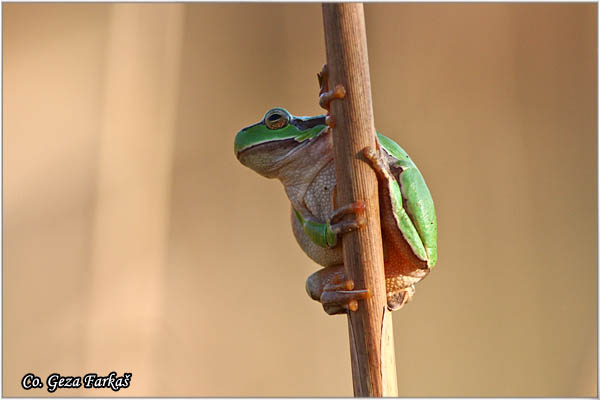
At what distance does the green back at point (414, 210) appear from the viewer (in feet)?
2.41

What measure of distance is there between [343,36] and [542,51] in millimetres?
1540

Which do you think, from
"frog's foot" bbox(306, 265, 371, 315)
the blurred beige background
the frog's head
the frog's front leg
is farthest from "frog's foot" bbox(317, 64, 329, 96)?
the blurred beige background

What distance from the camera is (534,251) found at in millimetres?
1878

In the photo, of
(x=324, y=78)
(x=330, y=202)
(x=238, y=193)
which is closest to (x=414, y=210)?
(x=330, y=202)

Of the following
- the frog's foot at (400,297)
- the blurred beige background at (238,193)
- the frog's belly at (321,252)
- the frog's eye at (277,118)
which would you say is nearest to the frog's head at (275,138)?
the frog's eye at (277,118)

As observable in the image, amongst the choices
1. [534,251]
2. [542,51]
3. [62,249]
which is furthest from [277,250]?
[542,51]

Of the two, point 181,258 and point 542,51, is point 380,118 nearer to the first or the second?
point 542,51

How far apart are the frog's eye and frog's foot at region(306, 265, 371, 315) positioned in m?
0.22

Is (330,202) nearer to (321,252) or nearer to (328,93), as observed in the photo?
(321,252)

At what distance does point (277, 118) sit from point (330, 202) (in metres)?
0.15

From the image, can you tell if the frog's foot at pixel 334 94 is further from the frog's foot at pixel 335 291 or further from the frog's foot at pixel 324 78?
the frog's foot at pixel 335 291

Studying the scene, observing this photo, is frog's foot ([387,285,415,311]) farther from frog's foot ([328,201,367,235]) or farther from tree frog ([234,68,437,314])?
frog's foot ([328,201,367,235])

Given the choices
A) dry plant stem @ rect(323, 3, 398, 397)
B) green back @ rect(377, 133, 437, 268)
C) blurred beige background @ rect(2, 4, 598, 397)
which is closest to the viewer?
dry plant stem @ rect(323, 3, 398, 397)

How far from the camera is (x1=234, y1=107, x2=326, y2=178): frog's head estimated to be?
0.80 metres
